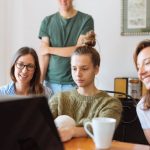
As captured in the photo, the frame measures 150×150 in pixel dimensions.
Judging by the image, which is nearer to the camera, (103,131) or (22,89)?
(103,131)

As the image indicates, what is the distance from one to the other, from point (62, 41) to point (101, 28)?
0.75 m

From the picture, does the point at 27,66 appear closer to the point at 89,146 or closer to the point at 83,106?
the point at 83,106

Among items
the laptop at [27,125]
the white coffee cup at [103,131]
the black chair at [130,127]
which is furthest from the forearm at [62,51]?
the laptop at [27,125]

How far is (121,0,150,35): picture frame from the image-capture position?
2.84m

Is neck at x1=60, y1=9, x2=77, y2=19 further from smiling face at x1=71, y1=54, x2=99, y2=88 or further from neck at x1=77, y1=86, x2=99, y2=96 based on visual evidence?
neck at x1=77, y1=86, x2=99, y2=96

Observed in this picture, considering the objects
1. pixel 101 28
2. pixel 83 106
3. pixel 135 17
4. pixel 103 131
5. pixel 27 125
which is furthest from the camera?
pixel 101 28

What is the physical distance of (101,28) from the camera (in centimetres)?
301

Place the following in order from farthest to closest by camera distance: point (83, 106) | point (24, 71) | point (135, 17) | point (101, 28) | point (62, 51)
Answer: point (101, 28) < point (135, 17) < point (62, 51) < point (24, 71) < point (83, 106)

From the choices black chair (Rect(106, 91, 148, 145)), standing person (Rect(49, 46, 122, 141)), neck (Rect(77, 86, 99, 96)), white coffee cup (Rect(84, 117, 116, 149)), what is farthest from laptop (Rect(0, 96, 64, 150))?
black chair (Rect(106, 91, 148, 145))

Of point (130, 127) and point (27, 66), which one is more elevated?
point (27, 66)

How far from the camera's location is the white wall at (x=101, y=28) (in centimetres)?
293

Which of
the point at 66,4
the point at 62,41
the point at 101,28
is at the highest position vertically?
the point at 66,4

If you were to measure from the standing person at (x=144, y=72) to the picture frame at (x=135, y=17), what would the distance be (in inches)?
59.5

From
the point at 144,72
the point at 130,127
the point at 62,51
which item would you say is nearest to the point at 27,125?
the point at 144,72
